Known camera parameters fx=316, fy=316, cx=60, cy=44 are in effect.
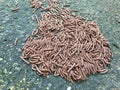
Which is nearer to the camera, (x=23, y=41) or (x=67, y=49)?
(x=67, y=49)

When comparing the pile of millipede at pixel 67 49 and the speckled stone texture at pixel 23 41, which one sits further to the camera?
the pile of millipede at pixel 67 49

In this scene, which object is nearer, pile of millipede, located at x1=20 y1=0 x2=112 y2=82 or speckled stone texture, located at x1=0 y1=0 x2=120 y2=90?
speckled stone texture, located at x1=0 y1=0 x2=120 y2=90

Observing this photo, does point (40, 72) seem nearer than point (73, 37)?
Yes

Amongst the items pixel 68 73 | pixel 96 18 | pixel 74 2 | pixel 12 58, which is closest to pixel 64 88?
pixel 68 73

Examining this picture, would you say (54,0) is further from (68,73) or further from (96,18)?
(68,73)

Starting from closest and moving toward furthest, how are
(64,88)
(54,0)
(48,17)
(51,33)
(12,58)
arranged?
(64,88)
(12,58)
(51,33)
(48,17)
(54,0)
